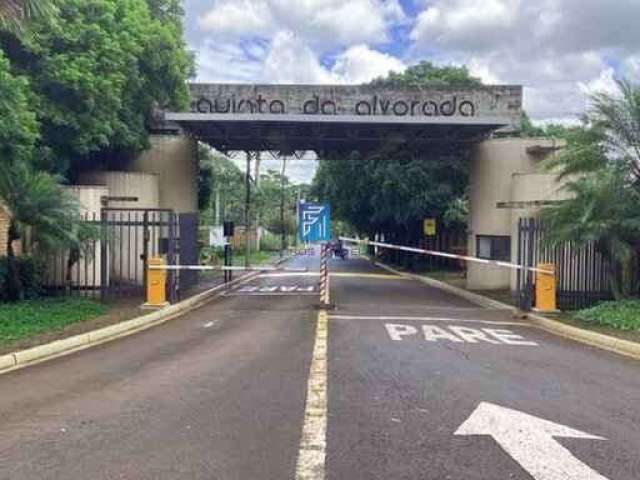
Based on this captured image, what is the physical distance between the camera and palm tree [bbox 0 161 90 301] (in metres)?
17.3

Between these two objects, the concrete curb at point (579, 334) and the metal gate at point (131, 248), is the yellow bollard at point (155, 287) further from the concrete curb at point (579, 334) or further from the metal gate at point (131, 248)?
the concrete curb at point (579, 334)

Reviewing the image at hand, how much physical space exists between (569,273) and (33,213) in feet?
42.4

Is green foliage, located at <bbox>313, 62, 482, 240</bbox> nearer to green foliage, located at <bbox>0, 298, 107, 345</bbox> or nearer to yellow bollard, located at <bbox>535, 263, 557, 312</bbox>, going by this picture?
yellow bollard, located at <bbox>535, 263, 557, 312</bbox>

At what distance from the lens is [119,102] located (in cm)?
2178

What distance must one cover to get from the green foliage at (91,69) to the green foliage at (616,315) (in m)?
13.0

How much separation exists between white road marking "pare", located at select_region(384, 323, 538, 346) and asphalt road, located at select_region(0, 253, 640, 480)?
13 centimetres

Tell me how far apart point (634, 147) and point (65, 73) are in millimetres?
13623

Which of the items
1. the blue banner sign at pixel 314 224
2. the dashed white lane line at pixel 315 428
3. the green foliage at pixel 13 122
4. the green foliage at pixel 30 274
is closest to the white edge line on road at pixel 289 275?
the blue banner sign at pixel 314 224

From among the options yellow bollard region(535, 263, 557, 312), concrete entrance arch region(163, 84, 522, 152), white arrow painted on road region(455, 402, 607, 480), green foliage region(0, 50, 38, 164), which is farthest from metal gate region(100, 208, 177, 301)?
white arrow painted on road region(455, 402, 607, 480)

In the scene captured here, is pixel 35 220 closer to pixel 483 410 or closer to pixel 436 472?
pixel 483 410

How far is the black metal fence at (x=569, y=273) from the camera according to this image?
19.6 m

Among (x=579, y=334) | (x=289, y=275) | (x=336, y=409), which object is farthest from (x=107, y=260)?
(x=289, y=275)

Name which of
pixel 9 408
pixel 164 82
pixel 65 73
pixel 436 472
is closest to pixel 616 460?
pixel 436 472

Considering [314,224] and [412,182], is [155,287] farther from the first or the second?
[412,182]
